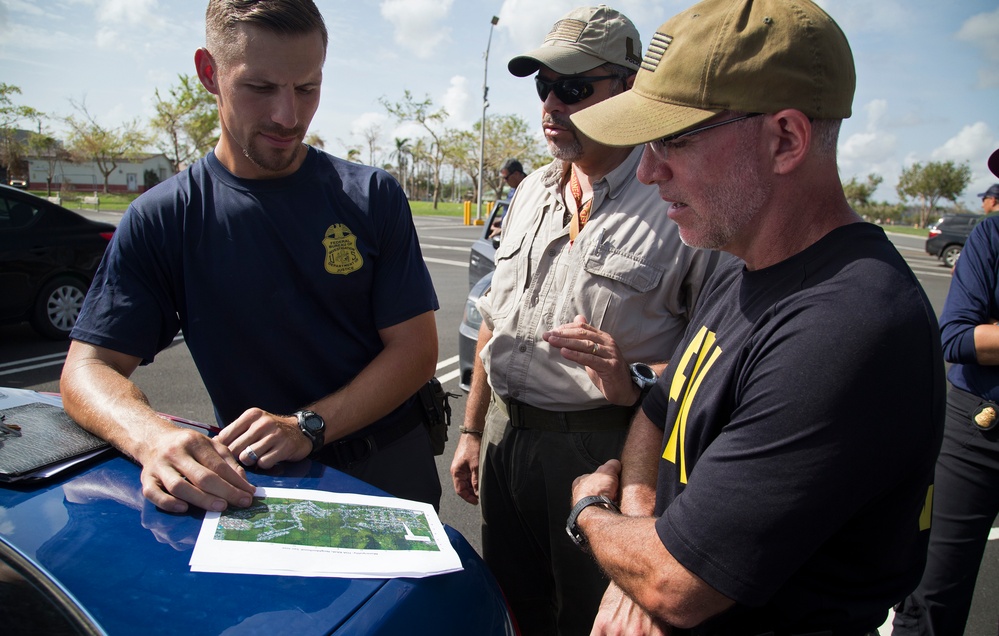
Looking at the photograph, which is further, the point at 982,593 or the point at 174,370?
the point at 174,370

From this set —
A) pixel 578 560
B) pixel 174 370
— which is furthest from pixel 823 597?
pixel 174 370

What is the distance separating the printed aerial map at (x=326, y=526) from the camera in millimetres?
1303

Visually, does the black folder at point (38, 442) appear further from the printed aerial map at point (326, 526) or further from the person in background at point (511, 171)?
the person in background at point (511, 171)

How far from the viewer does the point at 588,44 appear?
2.17 m

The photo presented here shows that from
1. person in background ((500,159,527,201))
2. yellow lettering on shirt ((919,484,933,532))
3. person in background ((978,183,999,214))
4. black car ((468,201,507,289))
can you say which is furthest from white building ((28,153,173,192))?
yellow lettering on shirt ((919,484,933,532))

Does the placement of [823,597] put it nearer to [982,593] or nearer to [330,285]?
[330,285]

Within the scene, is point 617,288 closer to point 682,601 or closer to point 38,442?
point 682,601

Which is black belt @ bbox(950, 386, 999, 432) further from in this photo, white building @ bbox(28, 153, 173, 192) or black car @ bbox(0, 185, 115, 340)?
white building @ bbox(28, 153, 173, 192)


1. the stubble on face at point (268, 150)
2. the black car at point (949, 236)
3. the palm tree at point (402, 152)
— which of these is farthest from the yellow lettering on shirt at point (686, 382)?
the palm tree at point (402, 152)

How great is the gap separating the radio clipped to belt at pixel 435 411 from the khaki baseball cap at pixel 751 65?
4.02 feet

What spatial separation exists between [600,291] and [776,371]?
3.25ft

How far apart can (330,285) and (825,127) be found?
1313mm

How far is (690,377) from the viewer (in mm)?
1403

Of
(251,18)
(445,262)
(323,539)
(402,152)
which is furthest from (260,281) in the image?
(402,152)
